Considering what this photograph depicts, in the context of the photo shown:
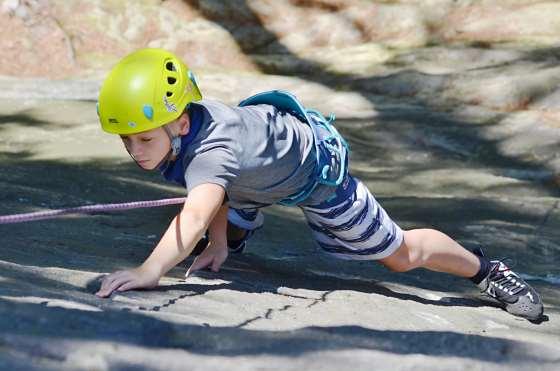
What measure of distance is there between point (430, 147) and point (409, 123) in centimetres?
48

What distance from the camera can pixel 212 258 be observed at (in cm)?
414

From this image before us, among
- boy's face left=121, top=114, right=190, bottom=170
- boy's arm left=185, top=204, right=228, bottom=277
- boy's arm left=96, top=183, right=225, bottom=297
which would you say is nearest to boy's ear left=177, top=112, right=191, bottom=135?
boy's face left=121, top=114, right=190, bottom=170

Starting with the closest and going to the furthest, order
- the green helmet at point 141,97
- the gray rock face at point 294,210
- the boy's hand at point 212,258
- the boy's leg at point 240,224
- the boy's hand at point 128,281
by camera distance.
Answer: the gray rock face at point 294,210
the boy's hand at point 128,281
the green helmet at point 141,97
the boy's hand at point 212,258
the boy's leg at point 240,224

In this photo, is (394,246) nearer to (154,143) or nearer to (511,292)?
(511,292)

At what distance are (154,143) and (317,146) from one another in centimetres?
69

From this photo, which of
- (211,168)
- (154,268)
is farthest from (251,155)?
(154,268)

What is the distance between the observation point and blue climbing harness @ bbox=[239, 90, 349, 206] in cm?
399

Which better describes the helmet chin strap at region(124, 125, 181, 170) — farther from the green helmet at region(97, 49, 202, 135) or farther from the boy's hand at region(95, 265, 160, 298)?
the boy's hand at region(95, 265, 160, 298)

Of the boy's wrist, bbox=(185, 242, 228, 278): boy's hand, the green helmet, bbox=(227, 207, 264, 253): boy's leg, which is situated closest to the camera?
the boy's wrist

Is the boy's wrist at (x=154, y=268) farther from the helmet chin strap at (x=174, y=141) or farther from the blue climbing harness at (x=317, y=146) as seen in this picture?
the blue climbing harness at (x=317, y=146)

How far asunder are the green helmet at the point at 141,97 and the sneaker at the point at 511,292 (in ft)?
4.97

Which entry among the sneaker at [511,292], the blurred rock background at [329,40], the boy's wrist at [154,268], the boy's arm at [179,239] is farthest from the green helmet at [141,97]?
the blurred rock background at [329,40]

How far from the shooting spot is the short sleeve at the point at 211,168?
3.56 metres

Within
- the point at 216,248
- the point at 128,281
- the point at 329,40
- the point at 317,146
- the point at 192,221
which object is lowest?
the point at 128,281
